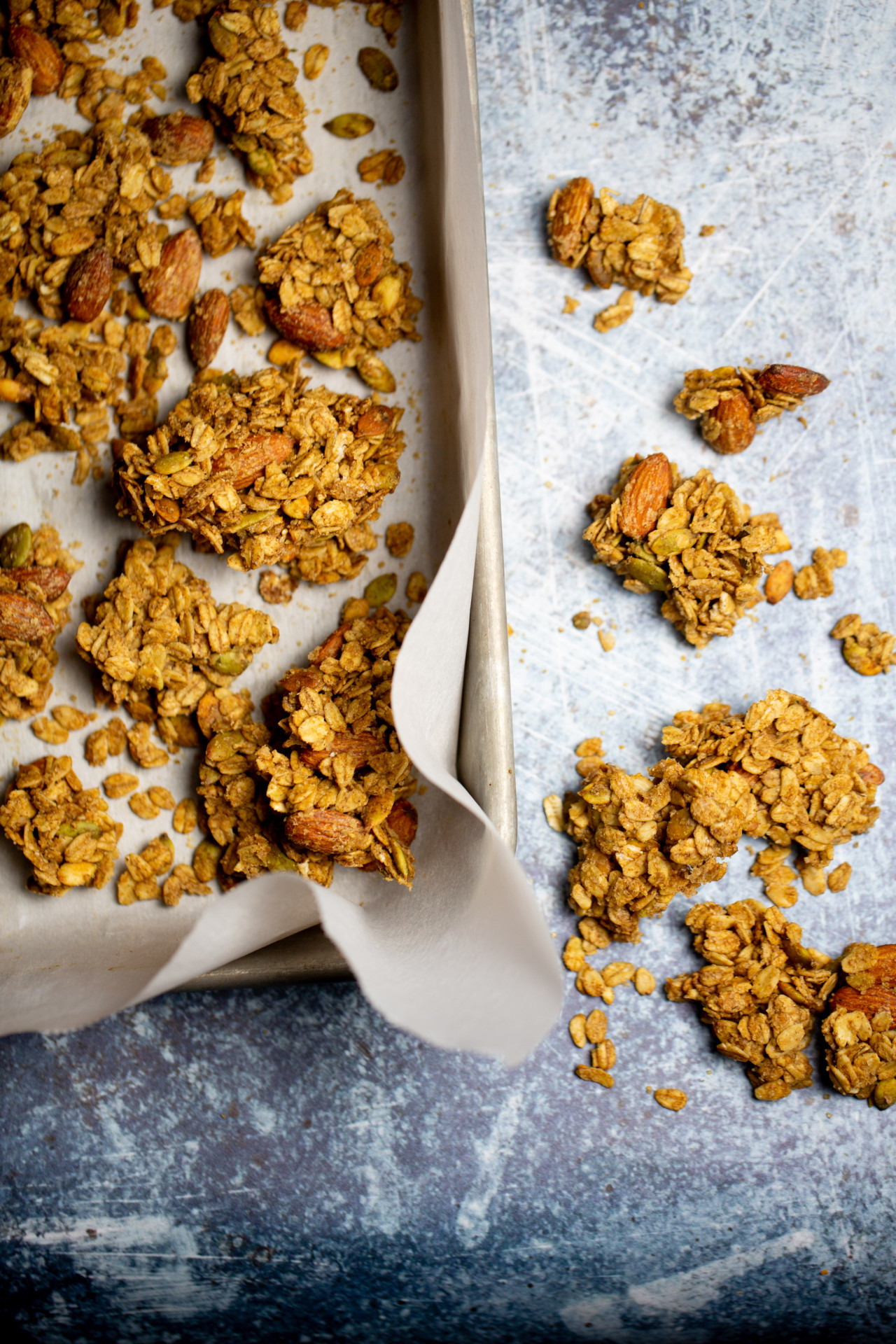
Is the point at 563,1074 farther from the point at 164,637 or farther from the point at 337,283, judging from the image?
the point at 337,283

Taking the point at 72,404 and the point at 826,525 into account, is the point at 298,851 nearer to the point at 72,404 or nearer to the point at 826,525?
the point at 72,404

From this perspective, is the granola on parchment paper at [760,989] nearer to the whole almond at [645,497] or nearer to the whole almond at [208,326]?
the whole almond at [645,497]

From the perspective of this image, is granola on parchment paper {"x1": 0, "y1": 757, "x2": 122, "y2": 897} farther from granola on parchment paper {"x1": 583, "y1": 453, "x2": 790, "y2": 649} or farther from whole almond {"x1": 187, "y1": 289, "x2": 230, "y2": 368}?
granola on parchment paper {"x1": 583, "y1": 453, "x2": 790, "y2": 649}

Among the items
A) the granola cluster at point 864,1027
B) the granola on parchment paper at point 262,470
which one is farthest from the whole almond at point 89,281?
the granola cluster at point 864,1027

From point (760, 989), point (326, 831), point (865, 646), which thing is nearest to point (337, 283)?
point (326, 831)

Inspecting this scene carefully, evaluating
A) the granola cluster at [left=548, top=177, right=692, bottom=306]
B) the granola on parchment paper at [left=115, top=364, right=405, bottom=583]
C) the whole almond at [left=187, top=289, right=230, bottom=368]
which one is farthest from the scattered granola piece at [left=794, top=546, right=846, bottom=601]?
the whole almond at [left=187, top=289, right=230, bottom=368]
